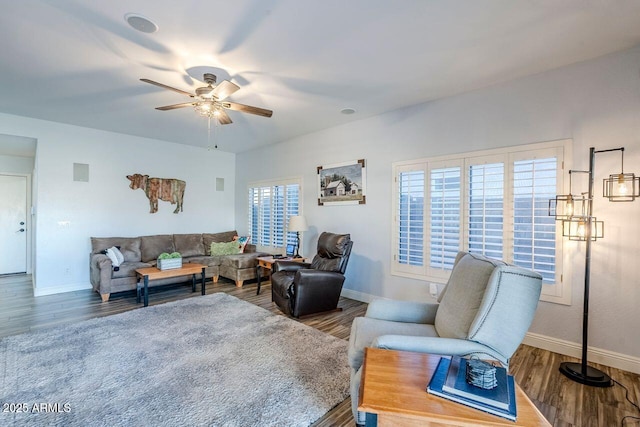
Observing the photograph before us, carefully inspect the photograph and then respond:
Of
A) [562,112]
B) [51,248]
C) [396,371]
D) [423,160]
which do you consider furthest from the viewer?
[51,248]

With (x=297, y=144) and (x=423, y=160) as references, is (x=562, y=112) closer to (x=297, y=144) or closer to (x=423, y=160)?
(x=423, y=160)

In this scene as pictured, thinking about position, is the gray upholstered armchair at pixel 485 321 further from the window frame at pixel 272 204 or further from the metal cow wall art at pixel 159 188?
the metal cow wall art at pixel 159 188

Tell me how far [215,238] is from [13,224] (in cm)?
427

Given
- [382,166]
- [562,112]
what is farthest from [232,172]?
[562,112]

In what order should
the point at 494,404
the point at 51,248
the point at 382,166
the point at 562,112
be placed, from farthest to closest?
the point at 51,248 < the point at 382,166 < the point at 562,112 < the point at 494,404

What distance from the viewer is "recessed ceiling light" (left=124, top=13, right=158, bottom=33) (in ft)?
7.13

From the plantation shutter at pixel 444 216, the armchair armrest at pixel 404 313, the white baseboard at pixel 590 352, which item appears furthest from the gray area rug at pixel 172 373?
the white baseboard at pixel 590 352

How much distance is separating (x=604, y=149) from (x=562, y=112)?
19.5 inches

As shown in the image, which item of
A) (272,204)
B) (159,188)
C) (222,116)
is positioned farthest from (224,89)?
(159,188)

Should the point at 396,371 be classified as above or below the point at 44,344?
above

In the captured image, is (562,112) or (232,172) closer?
(562,112)

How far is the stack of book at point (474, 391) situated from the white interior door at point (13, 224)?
8.61 meters

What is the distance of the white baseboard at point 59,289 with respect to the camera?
15.3 ft

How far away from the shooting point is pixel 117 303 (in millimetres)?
4277
